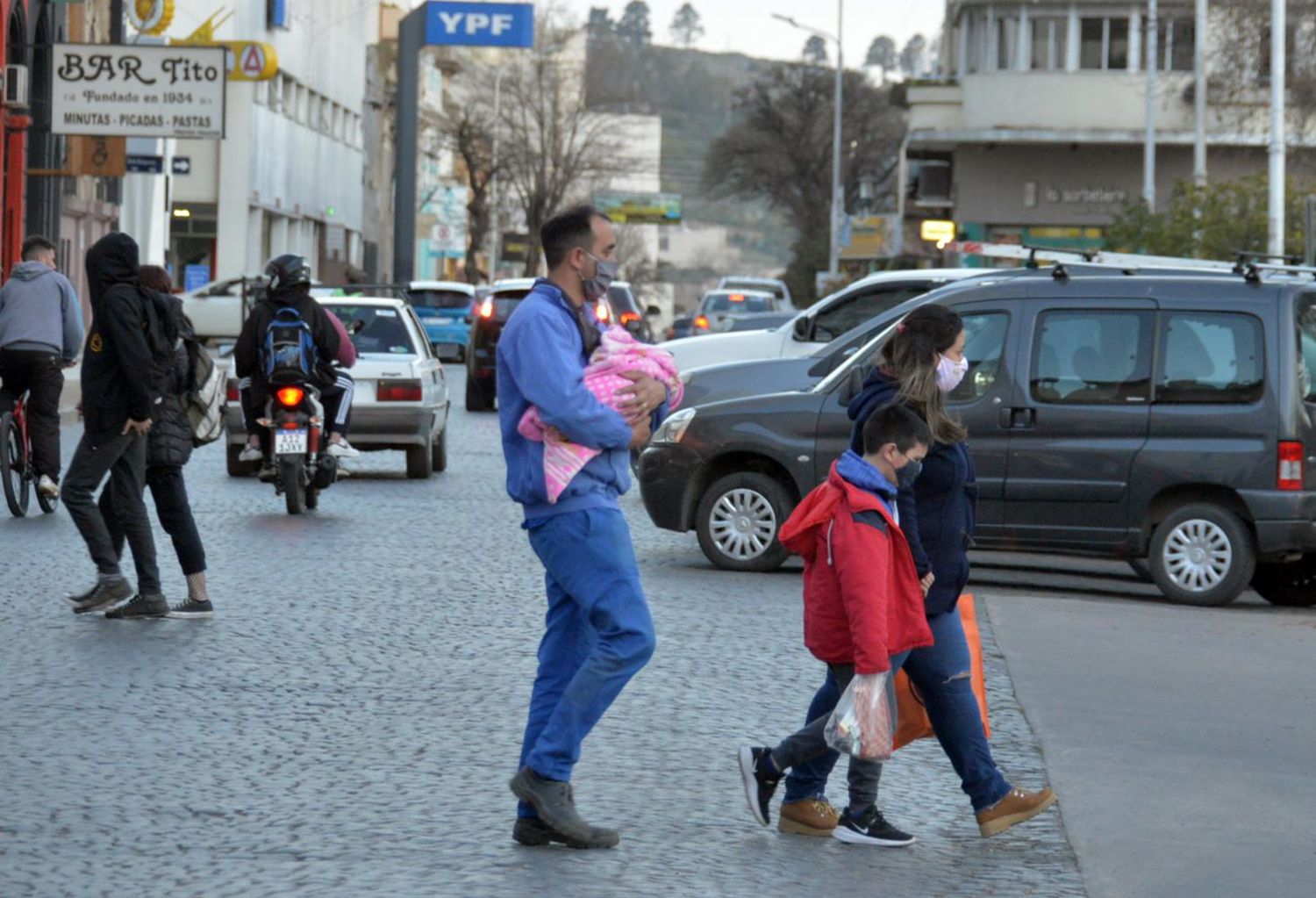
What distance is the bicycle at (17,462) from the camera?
1612 cm

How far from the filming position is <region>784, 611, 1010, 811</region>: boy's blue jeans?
699 centimetres

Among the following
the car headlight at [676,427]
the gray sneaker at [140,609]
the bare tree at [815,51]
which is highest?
the bare tree at [815,51]

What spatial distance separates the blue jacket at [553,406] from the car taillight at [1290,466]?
7.73m

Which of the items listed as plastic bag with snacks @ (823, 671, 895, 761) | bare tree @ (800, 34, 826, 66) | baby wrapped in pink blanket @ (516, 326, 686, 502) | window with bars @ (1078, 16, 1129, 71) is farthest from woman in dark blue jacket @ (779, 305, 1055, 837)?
bare tree @ (800, 34, 826, 66)

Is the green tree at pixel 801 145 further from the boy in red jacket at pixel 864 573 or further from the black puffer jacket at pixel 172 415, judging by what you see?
the boy in red jacket at pixel 864 573

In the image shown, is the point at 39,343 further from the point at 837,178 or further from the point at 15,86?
the point at 837,178

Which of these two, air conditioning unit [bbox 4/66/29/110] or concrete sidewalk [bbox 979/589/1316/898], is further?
air conditioning unit [bbox 4/66/29/110]

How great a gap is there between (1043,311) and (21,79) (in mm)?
23384

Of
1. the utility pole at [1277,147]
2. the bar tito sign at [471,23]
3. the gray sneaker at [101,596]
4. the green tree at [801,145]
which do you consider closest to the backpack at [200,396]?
the gray sneaker at [101,596]

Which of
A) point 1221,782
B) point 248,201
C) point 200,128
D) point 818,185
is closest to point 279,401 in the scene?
point 1221,782

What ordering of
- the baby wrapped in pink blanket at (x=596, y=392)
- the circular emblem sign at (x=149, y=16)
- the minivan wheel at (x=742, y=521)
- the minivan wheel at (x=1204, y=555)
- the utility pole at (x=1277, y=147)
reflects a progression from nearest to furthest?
the baby wrapped in pink blanket at (x=596, y=392), the minivan wheel at (x=1204, y=555), the minivan wheel at (x=742, y=521), the utility pole at (x=1277, y=147), the circular emblem sign at (x=149, y=16)

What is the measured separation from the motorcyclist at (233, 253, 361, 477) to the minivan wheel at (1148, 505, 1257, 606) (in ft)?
20.5

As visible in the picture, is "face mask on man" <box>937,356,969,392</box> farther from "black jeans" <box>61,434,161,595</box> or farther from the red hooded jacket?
"black jeans" <box>61,434,161,595</box>

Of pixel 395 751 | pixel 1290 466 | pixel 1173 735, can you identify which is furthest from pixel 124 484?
pixel 1290 466
